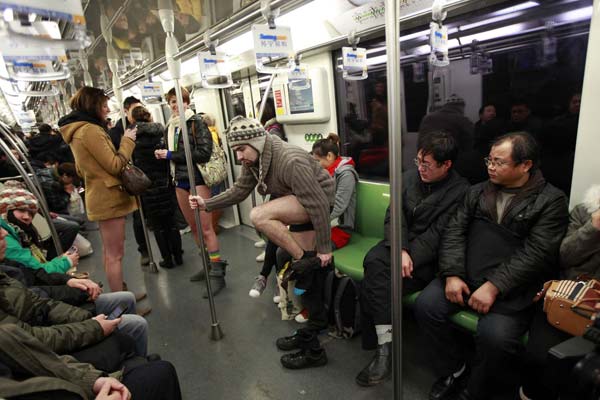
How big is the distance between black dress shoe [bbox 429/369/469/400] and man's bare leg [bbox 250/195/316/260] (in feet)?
3.55

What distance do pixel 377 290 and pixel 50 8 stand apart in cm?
214

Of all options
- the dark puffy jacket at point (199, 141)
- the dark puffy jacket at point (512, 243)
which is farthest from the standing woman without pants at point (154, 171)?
the dark puffy jacket at point (512, 243)

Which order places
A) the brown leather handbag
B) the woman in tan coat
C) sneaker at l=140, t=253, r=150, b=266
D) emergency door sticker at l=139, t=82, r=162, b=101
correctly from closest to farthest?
the woman in tan coat < the brown leather handbag < emergency door sticker at l=139, t=82, r=162, b=101 < sneaker at l=140, t=253, r=150, b=266

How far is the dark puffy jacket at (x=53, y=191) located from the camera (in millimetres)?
4516

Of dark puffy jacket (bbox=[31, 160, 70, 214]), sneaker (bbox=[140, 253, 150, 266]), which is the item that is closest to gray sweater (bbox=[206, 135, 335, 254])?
sneaker (bbox=[140, 253, 150, 266])

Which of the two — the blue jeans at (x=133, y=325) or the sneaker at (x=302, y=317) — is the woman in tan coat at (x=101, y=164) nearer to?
the blue jeans at (x=133, y=325)

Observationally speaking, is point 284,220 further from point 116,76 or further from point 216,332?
point 116,76

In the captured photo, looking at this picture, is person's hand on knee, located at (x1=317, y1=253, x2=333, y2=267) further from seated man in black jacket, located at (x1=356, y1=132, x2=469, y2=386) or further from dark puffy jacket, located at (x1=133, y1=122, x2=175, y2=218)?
dark puffy jacket, located at (x1=133, y1=122, x2=175, y2=218)

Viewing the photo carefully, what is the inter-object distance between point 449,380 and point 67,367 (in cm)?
→ 192

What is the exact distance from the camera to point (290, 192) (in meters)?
2.04

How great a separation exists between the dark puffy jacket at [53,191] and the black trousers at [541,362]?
513 centimetres

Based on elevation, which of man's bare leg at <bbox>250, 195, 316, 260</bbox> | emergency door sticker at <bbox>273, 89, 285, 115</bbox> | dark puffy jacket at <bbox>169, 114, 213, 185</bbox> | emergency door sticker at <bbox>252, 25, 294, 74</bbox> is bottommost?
man's bare leg at <bbox>250, 195, 316, 260</bbox>

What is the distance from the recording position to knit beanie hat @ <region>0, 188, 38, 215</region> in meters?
2.50

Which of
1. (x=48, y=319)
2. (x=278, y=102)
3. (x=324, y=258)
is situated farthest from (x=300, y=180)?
A: (x=278, y=102)
